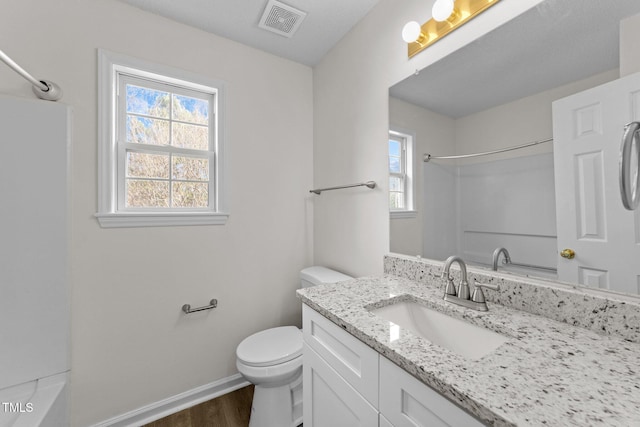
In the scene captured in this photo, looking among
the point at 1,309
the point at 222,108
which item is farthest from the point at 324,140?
the point at 1,309

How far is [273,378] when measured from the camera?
4.20 feet

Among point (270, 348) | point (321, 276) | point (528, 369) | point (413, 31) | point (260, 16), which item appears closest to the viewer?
point (528, 369)

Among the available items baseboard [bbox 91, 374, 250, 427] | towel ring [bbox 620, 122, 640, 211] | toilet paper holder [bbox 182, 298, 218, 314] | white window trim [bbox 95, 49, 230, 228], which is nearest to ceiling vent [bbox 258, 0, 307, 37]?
white window trim [bbox 95, 49, 230, 228]

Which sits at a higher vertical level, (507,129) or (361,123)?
(361,123)

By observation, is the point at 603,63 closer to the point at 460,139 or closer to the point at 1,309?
the point at 460,139

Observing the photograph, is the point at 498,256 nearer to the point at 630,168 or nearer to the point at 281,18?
the point at 630,168

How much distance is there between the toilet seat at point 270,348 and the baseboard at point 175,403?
466mm

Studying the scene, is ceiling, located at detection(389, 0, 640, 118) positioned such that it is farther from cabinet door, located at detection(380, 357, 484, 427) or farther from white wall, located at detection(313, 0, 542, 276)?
cabinet door, located at detection(380, 357, 484, 427)

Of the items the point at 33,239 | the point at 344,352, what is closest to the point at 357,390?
the point at 344,352

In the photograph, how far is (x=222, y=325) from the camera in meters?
1.69

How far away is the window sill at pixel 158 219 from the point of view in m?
1.38

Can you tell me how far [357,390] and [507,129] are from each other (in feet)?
3.36

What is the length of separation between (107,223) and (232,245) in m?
0.69

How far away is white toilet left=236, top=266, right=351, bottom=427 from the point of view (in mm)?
1289
